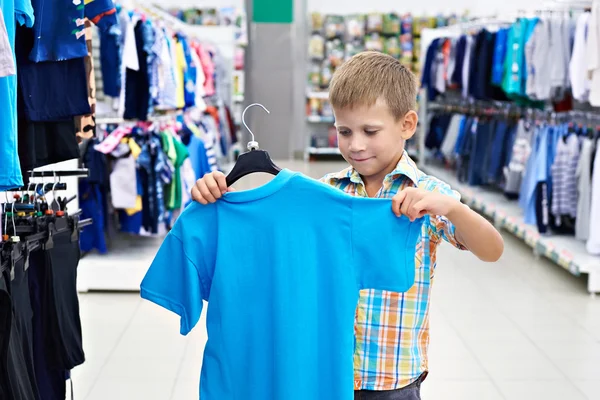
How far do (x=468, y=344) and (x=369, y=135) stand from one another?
281 centimetres

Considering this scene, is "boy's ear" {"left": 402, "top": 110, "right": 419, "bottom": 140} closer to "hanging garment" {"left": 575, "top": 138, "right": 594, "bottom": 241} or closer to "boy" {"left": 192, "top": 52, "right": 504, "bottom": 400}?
"boy" {"left": 192, "top": 52, "right": 504, "bottom": 400}

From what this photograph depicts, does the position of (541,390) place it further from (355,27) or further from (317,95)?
(355,27)

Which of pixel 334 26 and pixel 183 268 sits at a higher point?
pixel 334 26

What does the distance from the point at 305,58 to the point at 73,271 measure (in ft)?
37.2

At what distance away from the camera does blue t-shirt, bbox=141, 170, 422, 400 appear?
1.66m

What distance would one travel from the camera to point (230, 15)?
A: 43.7 ft

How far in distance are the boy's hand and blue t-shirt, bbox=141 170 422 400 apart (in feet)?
0.14

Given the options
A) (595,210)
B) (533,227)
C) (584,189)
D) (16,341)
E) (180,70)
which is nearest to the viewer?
(16,341)

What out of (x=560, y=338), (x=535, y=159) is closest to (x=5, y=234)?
(x=560, y=338)

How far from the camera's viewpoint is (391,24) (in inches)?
517

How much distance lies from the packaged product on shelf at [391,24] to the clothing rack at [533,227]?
9.65 ft

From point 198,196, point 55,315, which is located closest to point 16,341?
point 55,315

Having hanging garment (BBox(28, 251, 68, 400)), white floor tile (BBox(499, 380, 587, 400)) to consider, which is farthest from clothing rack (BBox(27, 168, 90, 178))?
white floor tile (BBox(499, 380, 587, 400))

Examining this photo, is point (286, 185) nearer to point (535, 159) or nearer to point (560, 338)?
point (560, 338)
